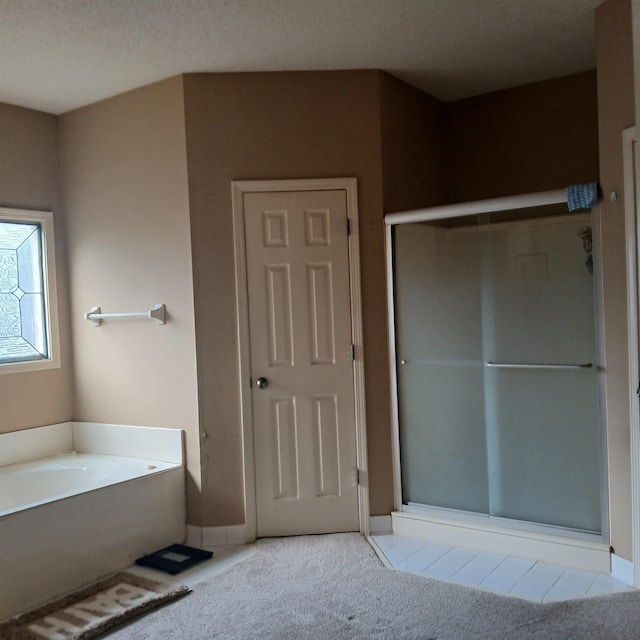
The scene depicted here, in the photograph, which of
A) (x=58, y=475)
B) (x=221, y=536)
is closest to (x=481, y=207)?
(x=221, y=536)

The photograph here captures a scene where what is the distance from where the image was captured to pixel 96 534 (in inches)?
120

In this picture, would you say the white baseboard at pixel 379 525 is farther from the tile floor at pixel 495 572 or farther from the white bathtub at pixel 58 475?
the white bathtub at pixel 58 475

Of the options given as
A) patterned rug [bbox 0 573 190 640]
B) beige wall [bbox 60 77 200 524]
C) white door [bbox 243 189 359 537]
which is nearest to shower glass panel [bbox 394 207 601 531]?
white door [bbox 243 189 359 537]

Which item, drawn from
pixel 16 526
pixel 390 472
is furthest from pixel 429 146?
pixel 16 526

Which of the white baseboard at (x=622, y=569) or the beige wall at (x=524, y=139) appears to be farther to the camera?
the beige wall at (x=524, y=139)

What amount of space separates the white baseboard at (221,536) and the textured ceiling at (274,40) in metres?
2.40

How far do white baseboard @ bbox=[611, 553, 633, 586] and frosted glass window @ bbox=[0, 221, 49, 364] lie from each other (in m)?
3.24

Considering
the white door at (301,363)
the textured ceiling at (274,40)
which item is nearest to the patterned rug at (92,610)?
the white door at (301,363)

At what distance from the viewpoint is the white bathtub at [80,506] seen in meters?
2.76

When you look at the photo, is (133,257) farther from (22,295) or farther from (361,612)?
(361,612)

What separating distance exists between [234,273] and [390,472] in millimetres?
1354

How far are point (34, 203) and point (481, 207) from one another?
2579 millimetres

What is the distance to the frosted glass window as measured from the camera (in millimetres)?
3783

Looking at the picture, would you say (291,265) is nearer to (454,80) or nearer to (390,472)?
(390,472)
